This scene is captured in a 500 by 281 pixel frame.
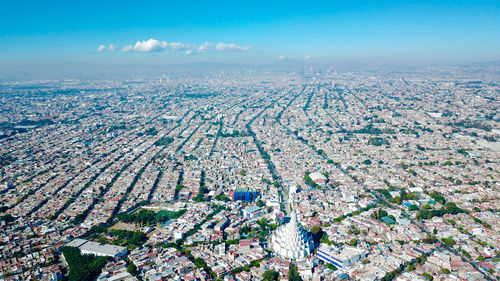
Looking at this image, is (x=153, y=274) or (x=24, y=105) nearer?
(x=153, y=274)

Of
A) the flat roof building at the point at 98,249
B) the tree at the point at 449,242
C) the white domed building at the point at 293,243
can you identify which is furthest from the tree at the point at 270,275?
the tree at the point at 449,242

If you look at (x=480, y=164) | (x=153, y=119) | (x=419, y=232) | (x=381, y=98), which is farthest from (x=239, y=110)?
(x=419, y=232)

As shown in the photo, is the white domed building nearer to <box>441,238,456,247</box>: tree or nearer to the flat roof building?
<box>441,238,456,247</box>: tree

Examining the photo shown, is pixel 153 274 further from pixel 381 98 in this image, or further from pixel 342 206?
pixel 381 98

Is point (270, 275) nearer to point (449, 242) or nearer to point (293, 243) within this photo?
point (293, 243)

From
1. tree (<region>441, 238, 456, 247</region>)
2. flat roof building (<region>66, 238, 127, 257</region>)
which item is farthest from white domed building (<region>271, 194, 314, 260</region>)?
flat roof building (<region>66, 238, 127, 257</region>)

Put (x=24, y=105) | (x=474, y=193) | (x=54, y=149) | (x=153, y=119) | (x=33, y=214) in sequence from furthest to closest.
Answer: (x=24, y=105) → (x=153, y=119) → (x=54, y=149) → (x=474, y=193) → (x=33, y=214)
